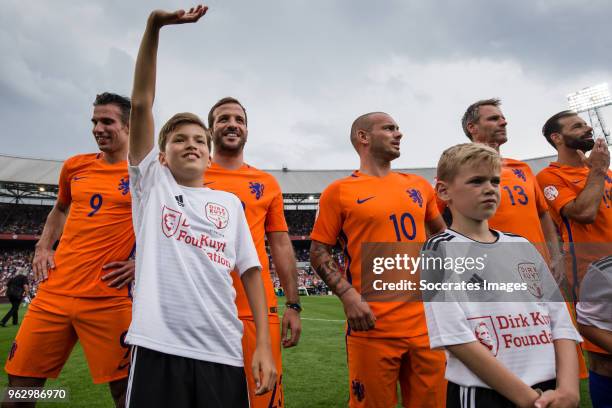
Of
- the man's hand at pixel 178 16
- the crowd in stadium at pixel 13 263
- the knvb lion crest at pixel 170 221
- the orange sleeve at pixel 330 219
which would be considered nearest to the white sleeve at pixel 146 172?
the knvb lion crest at pixel 170 221

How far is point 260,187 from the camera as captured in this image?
321 cm

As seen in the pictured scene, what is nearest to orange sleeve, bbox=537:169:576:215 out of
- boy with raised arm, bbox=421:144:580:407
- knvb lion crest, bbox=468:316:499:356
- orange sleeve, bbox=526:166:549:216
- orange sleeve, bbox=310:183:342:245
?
orange sleeve, bbox=526:166:549:216

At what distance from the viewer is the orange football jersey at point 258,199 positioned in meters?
2.96

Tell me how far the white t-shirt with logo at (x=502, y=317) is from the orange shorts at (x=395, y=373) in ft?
3.32

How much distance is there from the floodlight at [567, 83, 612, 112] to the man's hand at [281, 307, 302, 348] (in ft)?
111

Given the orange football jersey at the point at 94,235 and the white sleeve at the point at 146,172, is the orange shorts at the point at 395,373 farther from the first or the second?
the orange football jersey at the point at 94,235

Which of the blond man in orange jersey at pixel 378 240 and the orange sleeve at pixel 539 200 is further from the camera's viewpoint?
the orange sleeve at pixel 539 200

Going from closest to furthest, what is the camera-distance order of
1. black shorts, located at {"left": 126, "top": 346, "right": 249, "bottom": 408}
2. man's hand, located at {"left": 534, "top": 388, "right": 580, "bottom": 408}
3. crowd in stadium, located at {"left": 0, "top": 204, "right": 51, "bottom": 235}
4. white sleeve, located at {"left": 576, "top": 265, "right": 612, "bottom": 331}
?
man's hand, located at {"left": 534, "top": 388, "right": 580, "bottom": 408}, black shorts, located at {"left": 126, "top": 346, "right": 249, "bottom": 408}, white sleeve, located at {"left": 576, "top": 265, "right": 612, "bottom": 331}, crowd in stadium, located at {"left": 0, "top": 204, "right": 51, "bottom": 235}

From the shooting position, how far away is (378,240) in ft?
9.87

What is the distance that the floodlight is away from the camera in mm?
29562

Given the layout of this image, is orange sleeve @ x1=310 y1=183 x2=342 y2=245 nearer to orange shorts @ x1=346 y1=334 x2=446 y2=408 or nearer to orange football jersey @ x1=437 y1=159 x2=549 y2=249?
orange shorts @ x1=346 y1=334 x2=446 y2=408

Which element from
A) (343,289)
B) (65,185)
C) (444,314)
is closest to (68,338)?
(65,185)

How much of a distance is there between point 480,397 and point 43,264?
3.26 m

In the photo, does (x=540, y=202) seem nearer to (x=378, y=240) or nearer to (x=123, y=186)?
(x=378, y=240)
